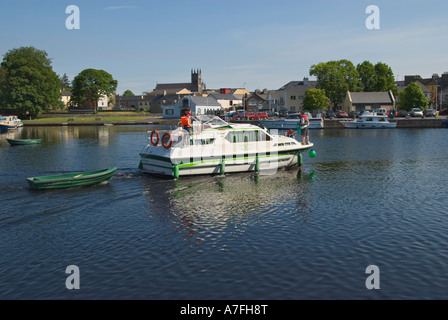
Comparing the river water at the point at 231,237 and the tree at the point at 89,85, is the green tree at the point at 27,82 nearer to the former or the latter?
the tree at the point at 89,85

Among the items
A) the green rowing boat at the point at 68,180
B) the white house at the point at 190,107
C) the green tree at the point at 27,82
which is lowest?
the green rowing boat at the point at 68,180

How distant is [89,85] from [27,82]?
1989 centimetres

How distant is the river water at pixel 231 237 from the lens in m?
Result: 13.5

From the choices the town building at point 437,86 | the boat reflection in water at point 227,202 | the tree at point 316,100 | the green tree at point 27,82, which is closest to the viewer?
the boat reflection in water at point 227,202

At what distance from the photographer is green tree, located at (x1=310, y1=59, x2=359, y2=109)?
110 metres

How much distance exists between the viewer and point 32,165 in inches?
1446

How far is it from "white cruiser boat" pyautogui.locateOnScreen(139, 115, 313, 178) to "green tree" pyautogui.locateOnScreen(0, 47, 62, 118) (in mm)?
90937

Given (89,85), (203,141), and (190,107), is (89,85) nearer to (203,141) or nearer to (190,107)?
(190,107)

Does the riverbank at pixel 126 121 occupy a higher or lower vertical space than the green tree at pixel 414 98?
lower

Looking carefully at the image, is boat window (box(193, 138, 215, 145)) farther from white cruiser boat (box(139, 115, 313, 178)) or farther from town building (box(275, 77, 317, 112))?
town building (box(275, 77, 317, 112))

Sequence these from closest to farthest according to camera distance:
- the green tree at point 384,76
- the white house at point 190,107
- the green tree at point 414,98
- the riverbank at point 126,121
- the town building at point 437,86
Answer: the riverbank at point 126,121 < the green tree at point 414,98 < the green tree at point 384,76 < the white house at point 190,107 < the town building at point 437,86

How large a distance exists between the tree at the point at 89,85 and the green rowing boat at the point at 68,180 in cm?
10529

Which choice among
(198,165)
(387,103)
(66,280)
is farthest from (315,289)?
(387,103)

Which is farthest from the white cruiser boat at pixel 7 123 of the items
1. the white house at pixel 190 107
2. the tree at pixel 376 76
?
the tree at pixel 376 76
